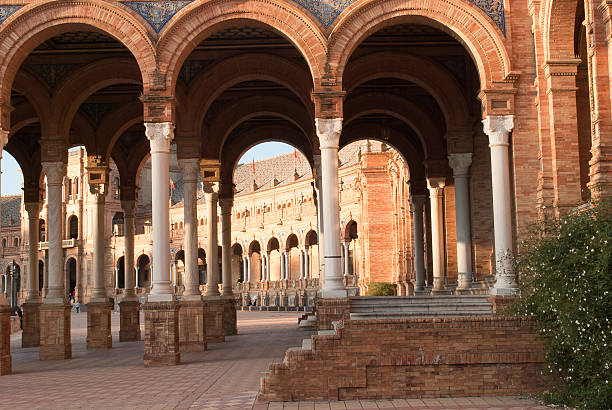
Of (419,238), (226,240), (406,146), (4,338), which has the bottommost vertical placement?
(4,338)

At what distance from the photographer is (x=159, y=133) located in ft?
56.8

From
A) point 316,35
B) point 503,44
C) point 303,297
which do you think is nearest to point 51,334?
point 316,35

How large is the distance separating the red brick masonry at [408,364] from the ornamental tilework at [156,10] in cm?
857

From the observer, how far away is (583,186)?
54.3ft

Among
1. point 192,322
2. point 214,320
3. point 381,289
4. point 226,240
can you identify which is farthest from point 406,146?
point 381,289

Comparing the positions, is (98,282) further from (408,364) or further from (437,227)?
(408,364)

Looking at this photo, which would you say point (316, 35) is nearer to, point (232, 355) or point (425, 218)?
point (232, 355)

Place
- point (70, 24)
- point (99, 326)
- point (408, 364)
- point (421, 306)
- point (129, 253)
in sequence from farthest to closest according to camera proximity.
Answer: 1. point (129, 253)
2. point (99, 326)
3. point (70, 24)
4. point (421, 306)
5. point (408, 364)

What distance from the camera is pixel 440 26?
16.9 meters

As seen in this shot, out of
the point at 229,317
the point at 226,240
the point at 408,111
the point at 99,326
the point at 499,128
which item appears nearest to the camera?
the point at 499,128

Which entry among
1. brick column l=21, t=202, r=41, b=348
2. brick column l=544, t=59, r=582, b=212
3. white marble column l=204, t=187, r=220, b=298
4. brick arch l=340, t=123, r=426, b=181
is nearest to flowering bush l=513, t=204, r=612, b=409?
brick column l=544, t=59, r=582, b=212

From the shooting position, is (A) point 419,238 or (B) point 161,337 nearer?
(B) point 161,337

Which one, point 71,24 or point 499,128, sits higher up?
point 71,24

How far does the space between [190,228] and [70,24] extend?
6.64 meters
